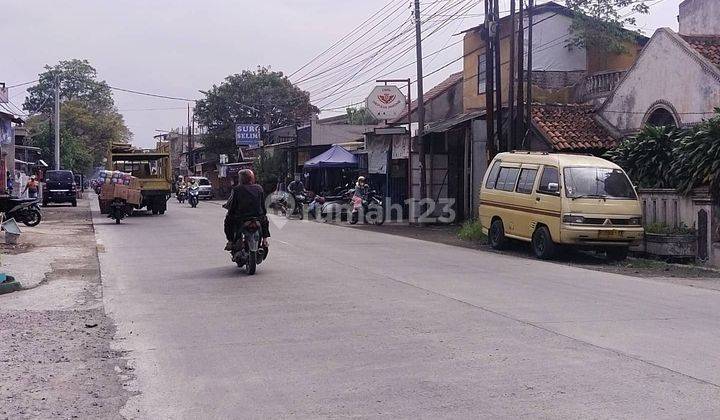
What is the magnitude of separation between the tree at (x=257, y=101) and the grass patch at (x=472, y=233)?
42.8 meters

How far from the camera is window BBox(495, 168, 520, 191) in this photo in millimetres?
18734

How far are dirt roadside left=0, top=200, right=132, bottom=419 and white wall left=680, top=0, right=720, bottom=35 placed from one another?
23.7 m

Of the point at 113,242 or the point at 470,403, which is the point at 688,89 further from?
the point at 470,403

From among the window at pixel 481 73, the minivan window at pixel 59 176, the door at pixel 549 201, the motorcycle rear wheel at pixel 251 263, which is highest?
the window at pixel 481 73

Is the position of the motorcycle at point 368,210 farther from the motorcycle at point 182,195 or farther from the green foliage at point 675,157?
the motorcycle at point 182,195

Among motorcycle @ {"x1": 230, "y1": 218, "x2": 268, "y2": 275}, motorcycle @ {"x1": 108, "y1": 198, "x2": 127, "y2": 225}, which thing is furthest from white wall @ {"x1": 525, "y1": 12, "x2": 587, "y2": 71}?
motorcycle @ {"x1": 230, "y1": 218, "x2": 268, "y2": 275}

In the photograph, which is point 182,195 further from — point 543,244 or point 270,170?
point 543,244

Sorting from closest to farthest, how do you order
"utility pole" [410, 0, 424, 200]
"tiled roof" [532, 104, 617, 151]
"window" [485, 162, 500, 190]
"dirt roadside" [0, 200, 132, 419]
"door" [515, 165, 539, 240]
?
"dirt roadside" [0, 200, 132, 419], "door" [515, 165, 539, 240], "window" [485, 162, 500, 190], "tiled roof" [532, 104, 617, 151], "utility pole" [410, 0, 424, 200]

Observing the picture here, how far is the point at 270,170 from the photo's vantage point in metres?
52.5


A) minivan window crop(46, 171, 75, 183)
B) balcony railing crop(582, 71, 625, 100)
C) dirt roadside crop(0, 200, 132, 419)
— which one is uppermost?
balcony railing crop(582, 71, 625, 100)

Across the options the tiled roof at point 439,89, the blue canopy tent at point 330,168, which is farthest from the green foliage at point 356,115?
the tiled roof at point 439,89

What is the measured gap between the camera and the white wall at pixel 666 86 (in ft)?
66.4

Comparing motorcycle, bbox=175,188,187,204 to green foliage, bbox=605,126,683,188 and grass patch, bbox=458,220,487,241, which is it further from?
green foliage, bbox=605,126,683,188

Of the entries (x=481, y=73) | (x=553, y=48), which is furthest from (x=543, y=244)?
(x=481, y=73)
